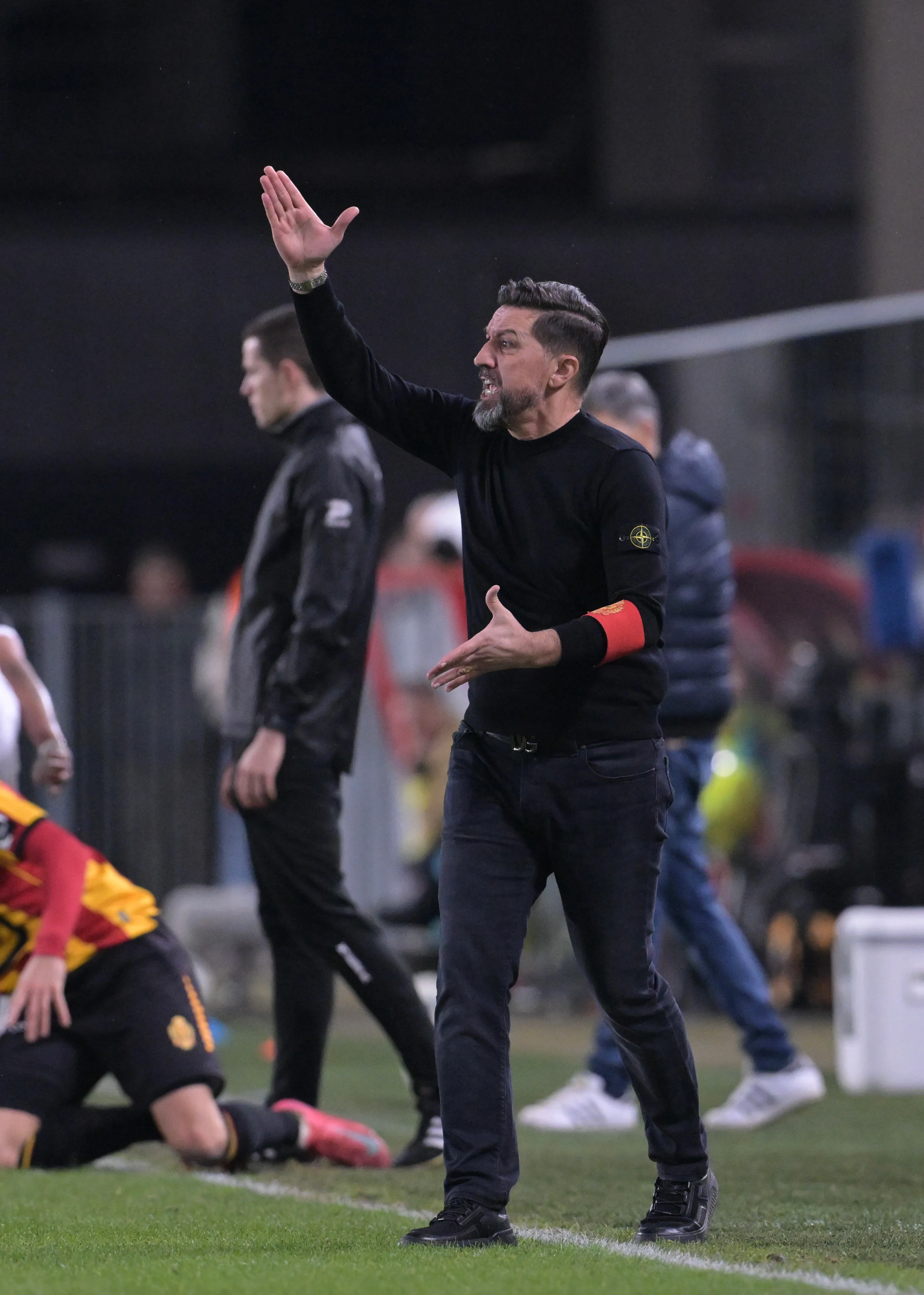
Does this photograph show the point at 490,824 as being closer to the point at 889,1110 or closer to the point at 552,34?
the point at 889,1110

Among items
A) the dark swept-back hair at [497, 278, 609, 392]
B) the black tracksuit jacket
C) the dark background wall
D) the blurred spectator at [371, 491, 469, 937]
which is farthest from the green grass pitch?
the dark background wall

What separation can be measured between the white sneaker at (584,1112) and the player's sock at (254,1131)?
4.05 feet

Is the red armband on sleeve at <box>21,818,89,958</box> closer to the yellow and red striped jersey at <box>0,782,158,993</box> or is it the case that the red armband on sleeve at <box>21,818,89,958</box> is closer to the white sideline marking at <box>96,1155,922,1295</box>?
the yellow and red striped jersey at <box>0,782,158,993</box>

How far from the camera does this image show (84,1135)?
236 inches

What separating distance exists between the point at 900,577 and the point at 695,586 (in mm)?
3999

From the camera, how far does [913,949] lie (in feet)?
26.7

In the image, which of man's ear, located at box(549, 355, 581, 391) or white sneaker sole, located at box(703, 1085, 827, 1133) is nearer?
man's ear, located at box(549, 355, 581, 391)

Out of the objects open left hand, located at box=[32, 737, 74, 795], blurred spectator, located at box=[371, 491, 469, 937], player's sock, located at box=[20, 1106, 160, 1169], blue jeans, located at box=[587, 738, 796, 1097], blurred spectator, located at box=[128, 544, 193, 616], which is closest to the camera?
player's sock, located at box=[20, 1106, 160, 1169]

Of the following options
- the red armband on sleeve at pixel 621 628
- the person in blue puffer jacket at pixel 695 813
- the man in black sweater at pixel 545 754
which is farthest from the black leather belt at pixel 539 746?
the person in blue puffer jacket at pixel 695 813

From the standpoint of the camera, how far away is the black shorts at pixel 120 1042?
5.91 m

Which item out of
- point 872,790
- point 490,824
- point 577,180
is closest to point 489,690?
point 490,824

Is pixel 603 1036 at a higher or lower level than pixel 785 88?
lower

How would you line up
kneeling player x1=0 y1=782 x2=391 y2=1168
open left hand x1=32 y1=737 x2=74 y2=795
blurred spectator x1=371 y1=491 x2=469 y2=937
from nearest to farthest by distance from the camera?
kneeling player x1=0 y1=782 x2=391 y2=1168
open left hand x1=32 y1=737 x2=74 y2=795
blurred spectator x1=371 y1=491 x2=469 y2=937

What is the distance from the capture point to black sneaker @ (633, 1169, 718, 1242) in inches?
180
